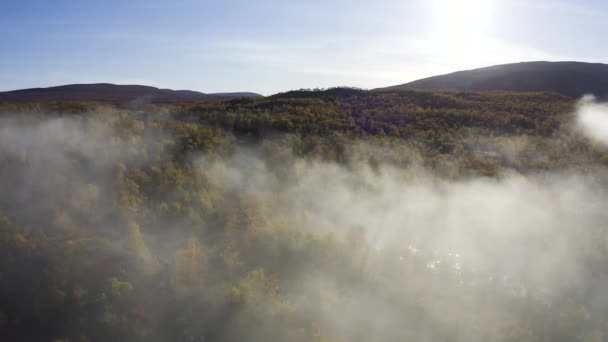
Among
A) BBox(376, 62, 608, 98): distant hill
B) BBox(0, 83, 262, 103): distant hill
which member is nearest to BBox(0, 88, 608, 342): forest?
BBox(376, 62, 608, 98): distant hill

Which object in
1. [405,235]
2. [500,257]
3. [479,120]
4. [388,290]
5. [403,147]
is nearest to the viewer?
[388,290]

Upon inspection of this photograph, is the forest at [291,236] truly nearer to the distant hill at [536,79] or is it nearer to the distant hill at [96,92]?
the distant hill at [536,79]

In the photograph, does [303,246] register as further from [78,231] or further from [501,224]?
[501,224]

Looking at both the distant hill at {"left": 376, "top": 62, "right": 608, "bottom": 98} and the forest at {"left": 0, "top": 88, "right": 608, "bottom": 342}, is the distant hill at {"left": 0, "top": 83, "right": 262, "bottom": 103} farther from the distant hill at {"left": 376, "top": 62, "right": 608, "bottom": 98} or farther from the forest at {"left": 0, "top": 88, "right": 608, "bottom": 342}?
the forest at {"left": 0, "top": 88, "right": 608, "bottom": 342}

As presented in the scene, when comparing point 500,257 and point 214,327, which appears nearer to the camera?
point 214,327

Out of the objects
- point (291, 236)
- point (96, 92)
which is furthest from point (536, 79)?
point (96, 92)

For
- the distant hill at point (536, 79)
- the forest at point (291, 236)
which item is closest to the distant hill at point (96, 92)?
the distant hill at point (536, 79)

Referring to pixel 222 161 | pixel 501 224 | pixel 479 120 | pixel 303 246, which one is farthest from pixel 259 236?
pixel 479 120

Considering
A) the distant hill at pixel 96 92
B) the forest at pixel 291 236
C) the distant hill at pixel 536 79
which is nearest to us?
the forest at pixel 291 236
